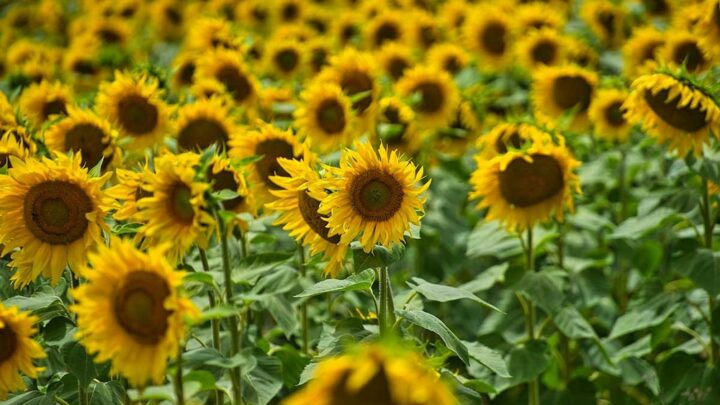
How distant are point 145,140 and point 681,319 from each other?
68.9 inches

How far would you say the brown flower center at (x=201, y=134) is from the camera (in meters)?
3.25

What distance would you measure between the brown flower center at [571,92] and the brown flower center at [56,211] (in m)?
2.17

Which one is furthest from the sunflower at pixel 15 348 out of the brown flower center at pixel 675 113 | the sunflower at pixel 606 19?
the sunflower at pixel 606 19

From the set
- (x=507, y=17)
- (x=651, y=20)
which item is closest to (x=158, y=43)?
(x=507, y=17)

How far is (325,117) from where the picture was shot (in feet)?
11.2

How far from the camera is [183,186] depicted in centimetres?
212

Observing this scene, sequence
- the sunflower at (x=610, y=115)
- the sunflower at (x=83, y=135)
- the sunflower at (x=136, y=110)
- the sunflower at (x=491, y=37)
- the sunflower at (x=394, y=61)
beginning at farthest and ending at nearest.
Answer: the sunflower at (x=491, y=37) < the sunflower at (x=394, y=61) < the sunflower at (x=610, y=115) < the sunflower at (x=136, y=110) < the sunflower at (x=83, y=135)

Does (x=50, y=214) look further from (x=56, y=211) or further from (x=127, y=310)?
(x=127, y=310)

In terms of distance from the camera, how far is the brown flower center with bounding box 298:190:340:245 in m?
2.40

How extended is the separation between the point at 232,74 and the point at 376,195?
5.93 ft

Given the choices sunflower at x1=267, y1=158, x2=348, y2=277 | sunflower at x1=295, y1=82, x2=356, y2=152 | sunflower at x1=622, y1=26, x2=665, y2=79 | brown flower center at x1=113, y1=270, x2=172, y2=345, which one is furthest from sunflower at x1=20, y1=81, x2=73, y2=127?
sunflower at x1=622, y1=26, x2=665, y2=79

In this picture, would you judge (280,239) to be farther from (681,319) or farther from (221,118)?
(681,319)

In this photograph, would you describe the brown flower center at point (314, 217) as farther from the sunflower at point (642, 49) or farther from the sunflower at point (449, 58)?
the sunflower at point (449, 58)

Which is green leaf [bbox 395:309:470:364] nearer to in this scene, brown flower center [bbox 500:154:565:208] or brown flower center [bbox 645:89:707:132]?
brown flower center [bbox 500:154:565:208]
